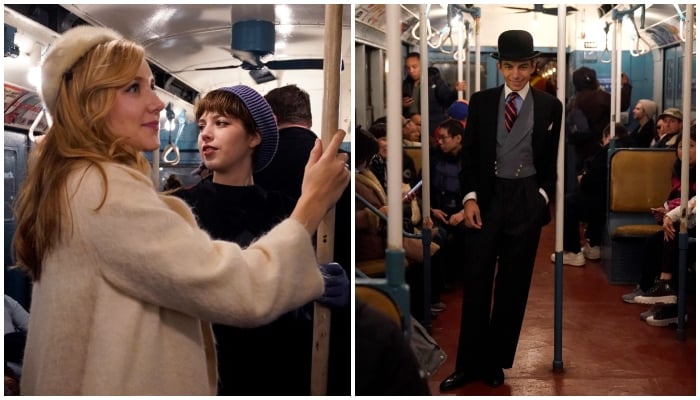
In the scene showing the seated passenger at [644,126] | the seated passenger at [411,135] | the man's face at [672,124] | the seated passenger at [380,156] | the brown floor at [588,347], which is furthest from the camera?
the seated passenger at [644,126]

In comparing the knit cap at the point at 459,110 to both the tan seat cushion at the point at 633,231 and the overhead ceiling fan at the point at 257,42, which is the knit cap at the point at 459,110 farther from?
the overhead ceiling fan at the point at 257,42

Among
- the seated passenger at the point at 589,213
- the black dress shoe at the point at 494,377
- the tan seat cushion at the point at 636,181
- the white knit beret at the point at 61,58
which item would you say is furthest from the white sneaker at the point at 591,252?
the white knit beret at the point at 61,58

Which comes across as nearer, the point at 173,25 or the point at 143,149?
the point at 143,149

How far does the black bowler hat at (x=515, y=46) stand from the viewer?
2.70m

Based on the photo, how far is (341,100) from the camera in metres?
2.01

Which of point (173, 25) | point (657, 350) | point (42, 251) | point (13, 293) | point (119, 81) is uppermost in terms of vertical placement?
point (173, 25)

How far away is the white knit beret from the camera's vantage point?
1657 millimetres

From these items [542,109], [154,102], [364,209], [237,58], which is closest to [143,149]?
[154,102]

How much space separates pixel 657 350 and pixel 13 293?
6.58 feet

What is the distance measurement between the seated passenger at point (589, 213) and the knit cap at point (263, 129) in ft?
7.20

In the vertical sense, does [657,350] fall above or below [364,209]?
below

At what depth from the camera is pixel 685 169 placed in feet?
10.6

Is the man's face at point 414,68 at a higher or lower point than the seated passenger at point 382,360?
higher

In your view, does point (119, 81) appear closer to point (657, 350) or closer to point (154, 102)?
point (154, 102)
